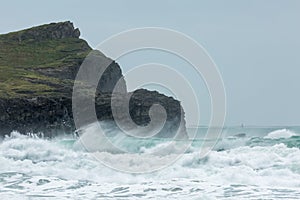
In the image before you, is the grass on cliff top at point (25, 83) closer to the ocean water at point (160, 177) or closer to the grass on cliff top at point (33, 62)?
the grass on cliff top at point (33, 62)

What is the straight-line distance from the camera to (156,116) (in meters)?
86.0

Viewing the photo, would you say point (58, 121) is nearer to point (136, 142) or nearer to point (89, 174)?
point (136, 142)

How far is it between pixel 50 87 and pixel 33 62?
2766cm

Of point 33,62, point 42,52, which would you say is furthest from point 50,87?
point 42,52

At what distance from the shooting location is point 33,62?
115000 mm

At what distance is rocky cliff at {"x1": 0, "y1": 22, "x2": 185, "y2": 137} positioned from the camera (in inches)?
3076

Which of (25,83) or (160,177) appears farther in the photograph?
(25,83)

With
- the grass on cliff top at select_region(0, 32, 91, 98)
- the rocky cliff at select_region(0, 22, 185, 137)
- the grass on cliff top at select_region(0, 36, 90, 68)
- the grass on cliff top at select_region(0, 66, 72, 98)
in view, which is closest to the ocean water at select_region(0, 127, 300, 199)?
the rocky cliff at select_region(0, 22, 185, 137)

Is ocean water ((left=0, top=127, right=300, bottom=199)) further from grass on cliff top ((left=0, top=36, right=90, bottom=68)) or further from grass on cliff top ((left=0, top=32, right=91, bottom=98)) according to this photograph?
grass on cliff top ((left=0, top=36, right=90, bottom=68))

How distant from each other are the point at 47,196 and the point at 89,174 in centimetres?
645

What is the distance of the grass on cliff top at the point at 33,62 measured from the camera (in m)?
86.6

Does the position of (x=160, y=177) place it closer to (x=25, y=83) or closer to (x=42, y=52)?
(x=25, y=83)

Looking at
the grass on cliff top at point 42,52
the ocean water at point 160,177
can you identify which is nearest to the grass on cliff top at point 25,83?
the grass on cliff top at point 42,52

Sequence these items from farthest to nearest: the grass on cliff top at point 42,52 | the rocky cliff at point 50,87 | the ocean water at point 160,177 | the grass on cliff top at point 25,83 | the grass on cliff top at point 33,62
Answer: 1. the grass on cliff top at point 42,52
2. the grass on cliff top at point 33,62
3. the grass on cliff top at point 25,83
4. the rocky cliff at point 50,87
5. the ocean water at point 160,177
